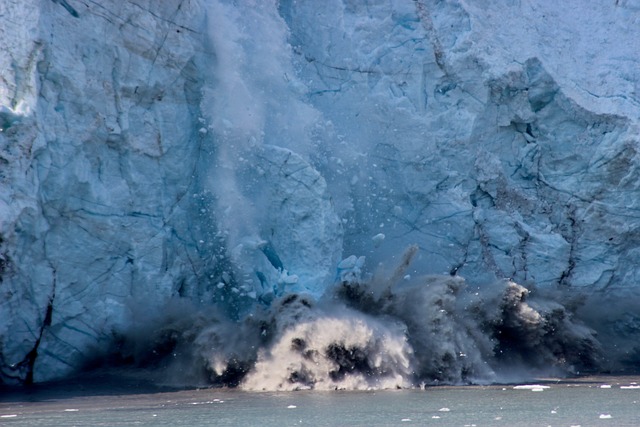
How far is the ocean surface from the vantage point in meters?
9.55

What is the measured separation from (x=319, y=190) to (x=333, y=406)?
3.87 meters

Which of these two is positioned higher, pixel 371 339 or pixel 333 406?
pixel 371 339

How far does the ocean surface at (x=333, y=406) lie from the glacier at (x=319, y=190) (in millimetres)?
687

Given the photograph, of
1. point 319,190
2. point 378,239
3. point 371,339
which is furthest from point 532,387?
point 319,190

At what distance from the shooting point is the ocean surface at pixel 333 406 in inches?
376

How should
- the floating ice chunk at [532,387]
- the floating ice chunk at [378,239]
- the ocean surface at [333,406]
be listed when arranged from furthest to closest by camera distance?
the floating ice chunk at [378,239], the floating ice chunk at [532,387], the ocean surface at [333,406]

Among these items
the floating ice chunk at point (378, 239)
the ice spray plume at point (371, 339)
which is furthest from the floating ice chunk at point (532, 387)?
the floating ice chunk at point (378, 239)

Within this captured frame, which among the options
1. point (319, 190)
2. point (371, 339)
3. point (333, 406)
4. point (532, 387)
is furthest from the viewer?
point (319, 190)

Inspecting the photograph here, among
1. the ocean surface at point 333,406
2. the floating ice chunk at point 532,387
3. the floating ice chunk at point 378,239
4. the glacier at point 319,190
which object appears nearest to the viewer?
the ocean surface at point 333,406

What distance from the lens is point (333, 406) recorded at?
34.6 ft

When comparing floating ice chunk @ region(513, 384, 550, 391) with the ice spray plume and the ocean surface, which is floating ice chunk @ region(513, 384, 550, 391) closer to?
the ocean surface

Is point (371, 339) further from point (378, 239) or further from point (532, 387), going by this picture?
point (378, 239)

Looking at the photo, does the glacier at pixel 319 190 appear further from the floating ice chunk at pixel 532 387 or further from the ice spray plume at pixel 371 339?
the floating ice chunk at pixel 532 387

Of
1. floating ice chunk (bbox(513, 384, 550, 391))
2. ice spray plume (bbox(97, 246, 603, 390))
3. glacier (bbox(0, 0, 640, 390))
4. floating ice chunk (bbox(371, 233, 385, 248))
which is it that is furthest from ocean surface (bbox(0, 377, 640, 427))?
floating ice chunk (bbox(371, 233, 385, 248))
